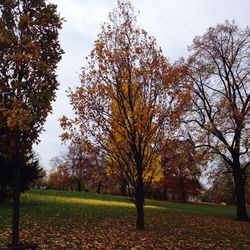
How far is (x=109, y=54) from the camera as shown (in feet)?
50.0

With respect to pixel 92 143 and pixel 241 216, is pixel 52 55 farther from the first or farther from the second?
pixel 241 216

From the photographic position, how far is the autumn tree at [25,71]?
8.47 m

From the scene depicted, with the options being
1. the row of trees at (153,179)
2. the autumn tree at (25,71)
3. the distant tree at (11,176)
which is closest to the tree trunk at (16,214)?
the autumn tree at (25,71)

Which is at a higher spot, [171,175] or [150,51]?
[150,51]

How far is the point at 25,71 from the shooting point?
877 centimetres

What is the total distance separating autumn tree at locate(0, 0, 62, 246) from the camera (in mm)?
8469

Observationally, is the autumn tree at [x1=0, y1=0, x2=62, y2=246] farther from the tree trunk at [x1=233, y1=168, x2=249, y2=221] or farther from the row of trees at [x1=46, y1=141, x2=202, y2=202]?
the tree trunk at [x1=233, y1=168, x2=249, y2=221]

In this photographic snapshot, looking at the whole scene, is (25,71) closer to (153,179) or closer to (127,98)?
(127,98)

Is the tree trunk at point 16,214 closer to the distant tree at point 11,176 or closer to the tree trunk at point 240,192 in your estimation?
the distant tree at point 11,176

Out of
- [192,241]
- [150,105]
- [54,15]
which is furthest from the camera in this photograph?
[150,105]

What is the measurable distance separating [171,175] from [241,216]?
2525 centimetres

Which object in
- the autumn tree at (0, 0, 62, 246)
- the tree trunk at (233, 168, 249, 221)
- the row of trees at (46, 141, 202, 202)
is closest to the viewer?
the autumn tree at (0, 0, 62, 246)

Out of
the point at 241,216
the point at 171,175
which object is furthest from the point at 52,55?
the point at 171,175

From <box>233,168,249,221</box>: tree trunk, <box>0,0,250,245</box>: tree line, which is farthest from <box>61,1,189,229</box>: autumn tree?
<box>233,168,249,221</box>: tree trunk
